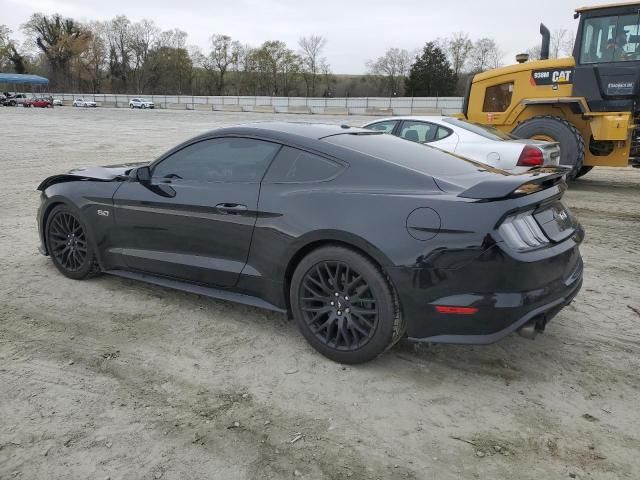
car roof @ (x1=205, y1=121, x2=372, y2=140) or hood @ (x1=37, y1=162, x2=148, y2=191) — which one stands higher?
car roof @ (x1=205, y1=121, x2=372, y2=140)

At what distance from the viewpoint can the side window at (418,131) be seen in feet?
26.2

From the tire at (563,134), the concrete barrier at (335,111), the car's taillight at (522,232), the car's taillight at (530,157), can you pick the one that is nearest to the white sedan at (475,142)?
the car's taillight at (530,157)

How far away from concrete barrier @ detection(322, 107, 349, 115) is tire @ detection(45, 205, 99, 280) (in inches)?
1726

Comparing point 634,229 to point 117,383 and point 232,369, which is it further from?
point 117,383

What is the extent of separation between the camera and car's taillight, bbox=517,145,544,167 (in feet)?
24.1

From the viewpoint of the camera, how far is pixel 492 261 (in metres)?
2.85

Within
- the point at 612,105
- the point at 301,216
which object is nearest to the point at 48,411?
the point at 301,216

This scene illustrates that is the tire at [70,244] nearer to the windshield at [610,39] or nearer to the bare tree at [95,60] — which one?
the windshield at [610,39]

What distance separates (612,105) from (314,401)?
28.5 ft

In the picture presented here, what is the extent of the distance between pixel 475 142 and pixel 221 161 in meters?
4.89

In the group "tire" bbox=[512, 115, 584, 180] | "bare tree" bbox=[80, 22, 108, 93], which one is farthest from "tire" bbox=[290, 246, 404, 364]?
"bare tree" bbox=[80, 22, 108, 93]

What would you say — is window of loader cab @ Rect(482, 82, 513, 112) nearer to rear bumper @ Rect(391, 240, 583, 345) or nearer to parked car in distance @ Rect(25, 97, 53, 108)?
rear bumper @ Rect(391, 240, 583, 345)

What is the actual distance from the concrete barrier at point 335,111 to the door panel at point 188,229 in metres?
44.3

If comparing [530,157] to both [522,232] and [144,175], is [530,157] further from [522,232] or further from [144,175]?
[144,175]
